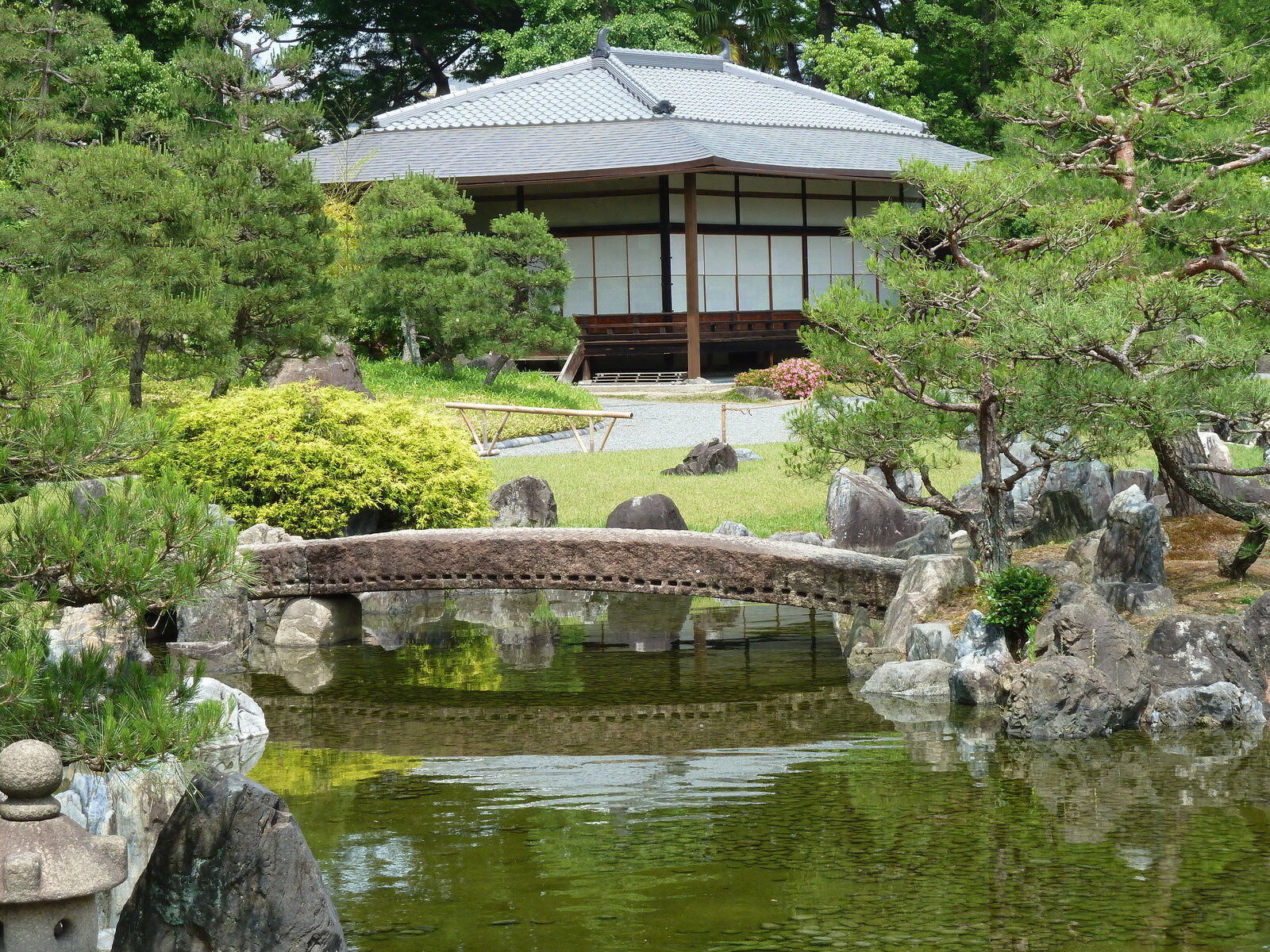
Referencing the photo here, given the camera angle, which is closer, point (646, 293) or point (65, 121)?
point (65, 121)

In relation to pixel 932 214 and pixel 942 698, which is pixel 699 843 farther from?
pixel 932 214

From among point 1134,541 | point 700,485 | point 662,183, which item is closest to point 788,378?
point 662,183

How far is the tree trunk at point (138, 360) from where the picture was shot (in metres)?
14.7

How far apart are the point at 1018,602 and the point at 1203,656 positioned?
1.04 meters

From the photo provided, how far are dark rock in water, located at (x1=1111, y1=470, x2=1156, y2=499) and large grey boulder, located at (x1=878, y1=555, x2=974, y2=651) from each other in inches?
137

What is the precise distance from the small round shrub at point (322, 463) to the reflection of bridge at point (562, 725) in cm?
326

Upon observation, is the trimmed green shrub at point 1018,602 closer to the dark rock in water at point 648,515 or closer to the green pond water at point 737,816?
the green pond water at point 737,816

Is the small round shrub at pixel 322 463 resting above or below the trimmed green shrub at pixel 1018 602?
above

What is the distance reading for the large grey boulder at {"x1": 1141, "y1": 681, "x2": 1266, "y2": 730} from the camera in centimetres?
751

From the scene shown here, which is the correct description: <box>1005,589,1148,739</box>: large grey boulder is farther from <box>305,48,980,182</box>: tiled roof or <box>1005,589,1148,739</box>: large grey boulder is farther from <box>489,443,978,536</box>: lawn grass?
<box>305,48,980,182</box>: tiled roof

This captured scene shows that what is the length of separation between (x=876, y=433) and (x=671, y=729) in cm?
257

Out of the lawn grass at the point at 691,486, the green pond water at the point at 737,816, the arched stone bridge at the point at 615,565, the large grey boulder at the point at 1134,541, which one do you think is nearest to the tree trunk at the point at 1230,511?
the large grey boulder at the point at 1134,541

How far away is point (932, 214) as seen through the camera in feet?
28.3

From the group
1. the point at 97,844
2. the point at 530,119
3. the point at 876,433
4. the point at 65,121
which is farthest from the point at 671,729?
the point at 530,119
